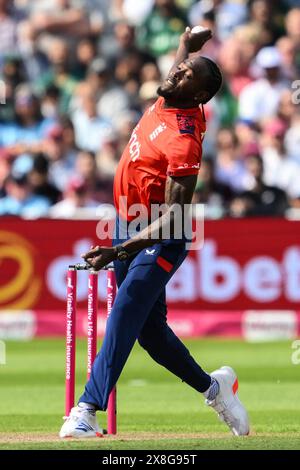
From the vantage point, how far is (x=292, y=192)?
54.6 ft

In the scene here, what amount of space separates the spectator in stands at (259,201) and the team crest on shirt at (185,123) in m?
8.18

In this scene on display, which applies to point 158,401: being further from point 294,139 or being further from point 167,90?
point 294,139

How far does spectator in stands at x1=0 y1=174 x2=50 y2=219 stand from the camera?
54.5 feet

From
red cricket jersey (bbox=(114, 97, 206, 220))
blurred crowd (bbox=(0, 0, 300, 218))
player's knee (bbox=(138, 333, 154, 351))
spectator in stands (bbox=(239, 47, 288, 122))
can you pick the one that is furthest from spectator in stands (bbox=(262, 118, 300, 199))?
red cricket jersey (bbox=(114, 97, 206, 220))

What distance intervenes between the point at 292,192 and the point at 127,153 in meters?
8.93

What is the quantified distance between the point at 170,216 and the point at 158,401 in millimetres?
3609

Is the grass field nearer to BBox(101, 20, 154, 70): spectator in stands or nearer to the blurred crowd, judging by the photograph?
the blurred crowd

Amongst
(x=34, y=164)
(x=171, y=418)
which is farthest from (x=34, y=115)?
(x=171, y=418)

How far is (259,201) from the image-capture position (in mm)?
16031

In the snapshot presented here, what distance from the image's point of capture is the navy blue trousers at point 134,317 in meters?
7.71

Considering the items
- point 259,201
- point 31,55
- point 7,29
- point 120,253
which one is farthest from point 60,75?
point 120,253

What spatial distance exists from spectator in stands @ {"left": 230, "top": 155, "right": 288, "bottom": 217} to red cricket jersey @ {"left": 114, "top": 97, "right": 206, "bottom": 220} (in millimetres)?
8065
